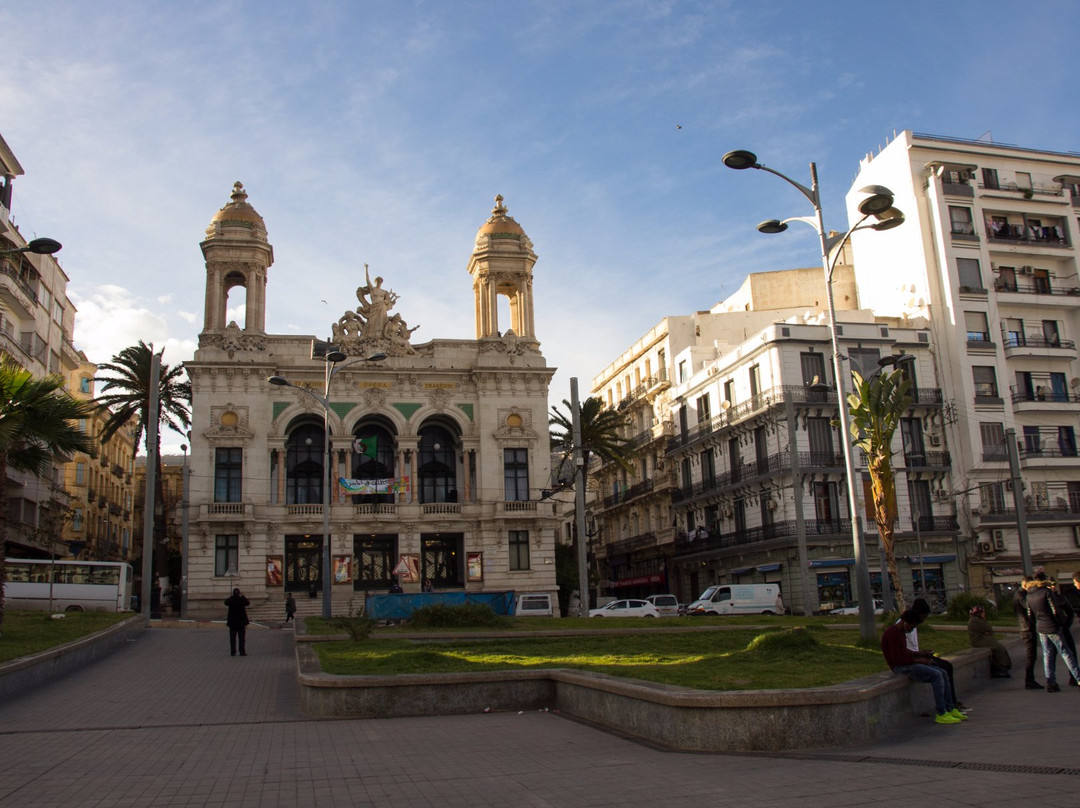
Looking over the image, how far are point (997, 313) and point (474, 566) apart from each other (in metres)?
31.4

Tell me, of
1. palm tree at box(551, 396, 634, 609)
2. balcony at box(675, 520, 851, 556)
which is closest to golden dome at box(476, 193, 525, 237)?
palm tree at box(551, 396, 634, 609)

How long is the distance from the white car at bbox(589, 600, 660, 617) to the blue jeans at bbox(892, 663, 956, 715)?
2919cm

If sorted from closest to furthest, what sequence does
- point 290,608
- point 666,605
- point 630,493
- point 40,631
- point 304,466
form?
1. point 40,631
2. point 666,605
3. point 290,608
4. point 304,466
5. point 630,493

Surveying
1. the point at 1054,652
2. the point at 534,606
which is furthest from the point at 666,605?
the point at 1054,652

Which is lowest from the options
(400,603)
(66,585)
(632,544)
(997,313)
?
(400,603)

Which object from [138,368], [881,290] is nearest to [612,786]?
[138,368]

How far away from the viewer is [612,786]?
7973mm

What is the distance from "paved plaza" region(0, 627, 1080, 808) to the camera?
24.6 feet

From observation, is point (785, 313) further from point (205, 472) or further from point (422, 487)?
point (205, 472)

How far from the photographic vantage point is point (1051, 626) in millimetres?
13016

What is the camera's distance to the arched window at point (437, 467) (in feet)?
174

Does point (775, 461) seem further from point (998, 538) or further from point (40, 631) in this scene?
point (40, 631)

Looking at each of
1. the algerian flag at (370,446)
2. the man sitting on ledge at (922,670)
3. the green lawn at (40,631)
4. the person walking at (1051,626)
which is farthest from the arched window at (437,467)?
the man sitting on ledge at (922,670)

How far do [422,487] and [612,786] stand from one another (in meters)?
45.9
